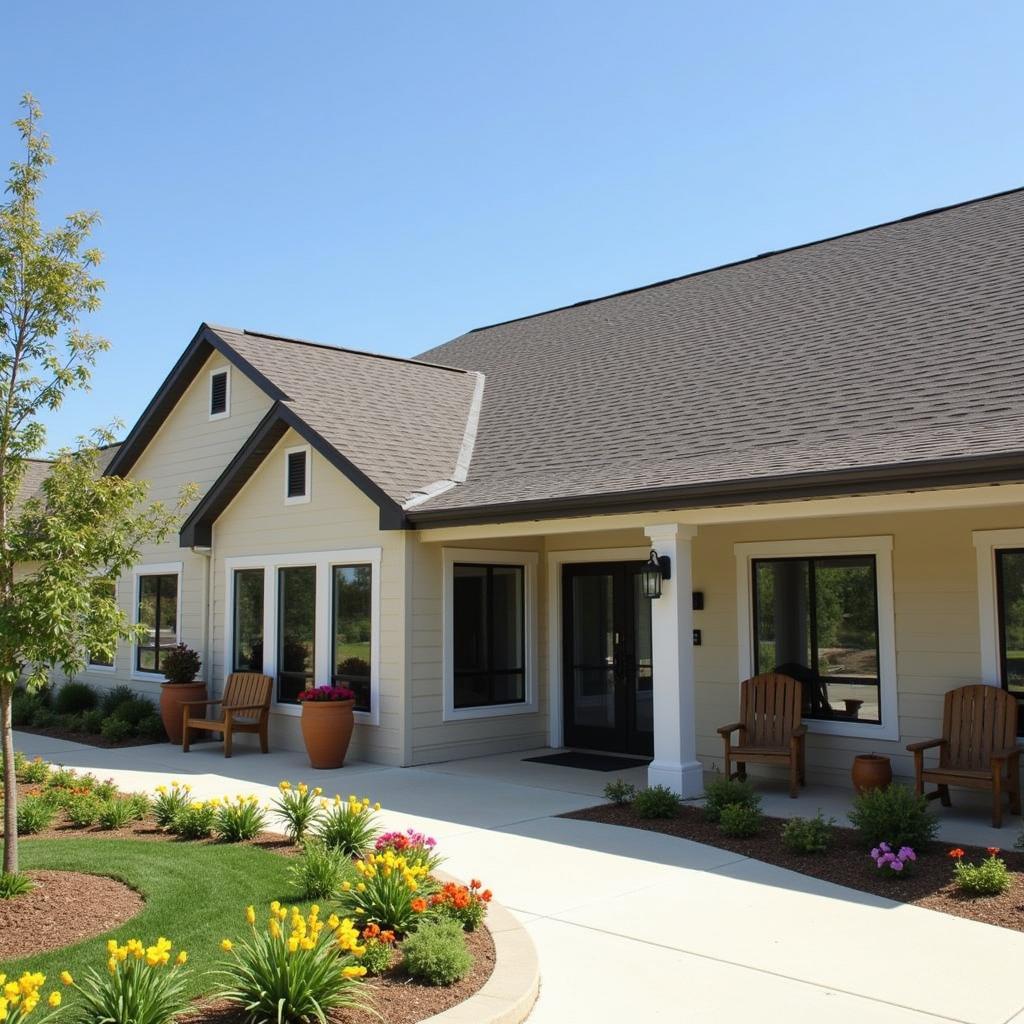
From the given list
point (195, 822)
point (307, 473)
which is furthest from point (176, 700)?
point (195, 822)

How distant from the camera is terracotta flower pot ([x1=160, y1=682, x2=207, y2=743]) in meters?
13.8

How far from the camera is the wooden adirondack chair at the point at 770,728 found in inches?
384

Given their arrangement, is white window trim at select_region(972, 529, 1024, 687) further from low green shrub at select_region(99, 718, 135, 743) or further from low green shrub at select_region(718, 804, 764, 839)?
low green shrub at select_region(99, 718, 135, 743)

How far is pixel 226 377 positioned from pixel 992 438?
11.6 meters

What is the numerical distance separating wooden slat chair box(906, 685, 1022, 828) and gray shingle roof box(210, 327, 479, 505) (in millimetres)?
6090

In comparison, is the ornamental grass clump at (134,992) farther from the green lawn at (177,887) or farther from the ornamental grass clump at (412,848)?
the ornamental grass clump at (412,848)

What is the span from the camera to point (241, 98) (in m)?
11.7

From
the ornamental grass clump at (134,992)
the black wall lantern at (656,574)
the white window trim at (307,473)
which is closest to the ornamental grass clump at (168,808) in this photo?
the ornamental grass clump at (134,992)

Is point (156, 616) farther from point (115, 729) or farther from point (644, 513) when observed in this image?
point (644, 513)

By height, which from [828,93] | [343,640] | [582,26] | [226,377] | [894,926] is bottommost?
[894,926]

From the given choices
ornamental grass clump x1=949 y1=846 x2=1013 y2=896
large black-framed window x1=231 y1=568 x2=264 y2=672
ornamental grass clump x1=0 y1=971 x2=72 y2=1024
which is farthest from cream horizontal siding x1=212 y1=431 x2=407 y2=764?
ornamental grass clump x1=0 y1=971 x2=72 y2=1024

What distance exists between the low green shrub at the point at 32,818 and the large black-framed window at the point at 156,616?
7763mm

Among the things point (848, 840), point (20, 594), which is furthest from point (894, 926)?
point (20, 594)

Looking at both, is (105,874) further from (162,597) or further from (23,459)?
(162,597)
